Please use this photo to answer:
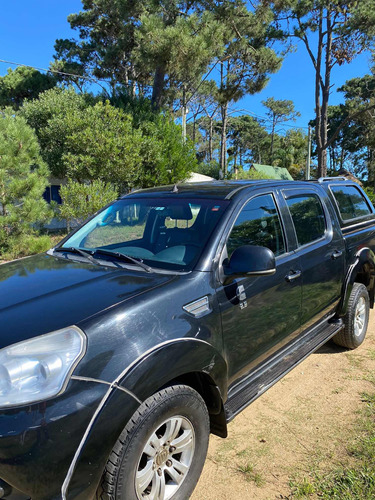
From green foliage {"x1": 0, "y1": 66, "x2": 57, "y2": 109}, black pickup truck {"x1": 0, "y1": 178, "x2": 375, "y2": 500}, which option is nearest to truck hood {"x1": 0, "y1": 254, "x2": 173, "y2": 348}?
black pickup truck {"x1": 0, "y1": 178, "x2": 375, "y2": 500}

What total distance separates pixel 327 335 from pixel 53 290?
255 cm

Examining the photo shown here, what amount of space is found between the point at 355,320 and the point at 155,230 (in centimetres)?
249

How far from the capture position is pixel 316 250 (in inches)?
129

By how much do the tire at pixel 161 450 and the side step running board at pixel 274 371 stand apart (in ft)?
1.06

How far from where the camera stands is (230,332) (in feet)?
7.57

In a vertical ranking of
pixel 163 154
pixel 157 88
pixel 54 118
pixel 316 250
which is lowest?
pixel 316 250

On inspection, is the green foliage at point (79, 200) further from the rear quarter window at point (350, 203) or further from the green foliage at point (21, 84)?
the green foliage at point (21, 84)

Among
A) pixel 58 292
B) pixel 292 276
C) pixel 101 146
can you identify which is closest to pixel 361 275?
pixel 292 276

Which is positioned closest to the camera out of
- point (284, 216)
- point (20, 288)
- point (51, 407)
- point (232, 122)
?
point (51, 407)

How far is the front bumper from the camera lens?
1394 millimetres

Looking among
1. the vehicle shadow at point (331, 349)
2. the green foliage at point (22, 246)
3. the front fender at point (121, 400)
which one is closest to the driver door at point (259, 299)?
the front fender at point (121, 400)

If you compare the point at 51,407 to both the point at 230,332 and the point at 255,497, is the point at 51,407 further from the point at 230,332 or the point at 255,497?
the point at 255,497

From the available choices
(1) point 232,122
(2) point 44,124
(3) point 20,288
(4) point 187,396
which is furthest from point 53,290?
(1) point 232,122

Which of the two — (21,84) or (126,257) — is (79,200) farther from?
(21,84)
